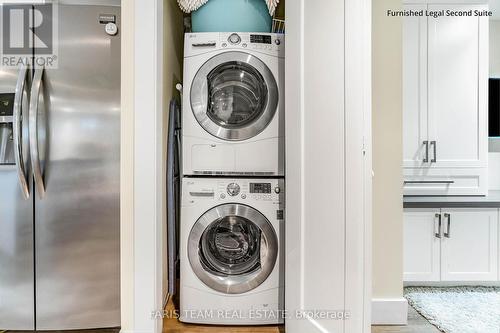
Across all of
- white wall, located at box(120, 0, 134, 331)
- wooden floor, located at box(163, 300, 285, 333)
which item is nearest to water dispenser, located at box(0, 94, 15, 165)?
white wall, located at box(120, 0, 134, 331)

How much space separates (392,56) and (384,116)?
368mm

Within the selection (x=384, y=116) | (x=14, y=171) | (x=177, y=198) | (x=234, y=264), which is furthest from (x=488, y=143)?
(x=14, y=171)

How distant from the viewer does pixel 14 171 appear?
167cm

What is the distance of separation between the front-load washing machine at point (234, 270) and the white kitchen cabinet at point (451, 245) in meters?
1.16

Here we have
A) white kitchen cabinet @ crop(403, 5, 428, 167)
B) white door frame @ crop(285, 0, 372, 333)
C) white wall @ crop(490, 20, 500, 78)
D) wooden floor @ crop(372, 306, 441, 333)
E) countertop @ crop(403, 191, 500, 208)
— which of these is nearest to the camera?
white door frame @ crop(285, 0, 372, 333)

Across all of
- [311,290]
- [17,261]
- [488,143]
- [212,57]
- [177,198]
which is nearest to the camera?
[311,290]

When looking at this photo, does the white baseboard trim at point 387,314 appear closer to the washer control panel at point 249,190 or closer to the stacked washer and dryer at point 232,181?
the stacked washer and dryer at point 232,181

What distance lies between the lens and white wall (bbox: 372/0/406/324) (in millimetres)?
1845

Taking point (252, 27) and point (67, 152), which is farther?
point (252, 27)

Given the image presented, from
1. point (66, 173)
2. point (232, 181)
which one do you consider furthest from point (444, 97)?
point (66, 173)

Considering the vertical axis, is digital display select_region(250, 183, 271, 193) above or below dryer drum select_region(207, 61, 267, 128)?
below

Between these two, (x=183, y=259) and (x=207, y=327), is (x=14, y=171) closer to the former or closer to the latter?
(x=183, y=259)

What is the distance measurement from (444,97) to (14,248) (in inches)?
128

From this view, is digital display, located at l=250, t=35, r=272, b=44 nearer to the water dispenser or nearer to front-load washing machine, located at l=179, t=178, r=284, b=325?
front-load washing machine, located at l=179, t=178, r=284, b=325
